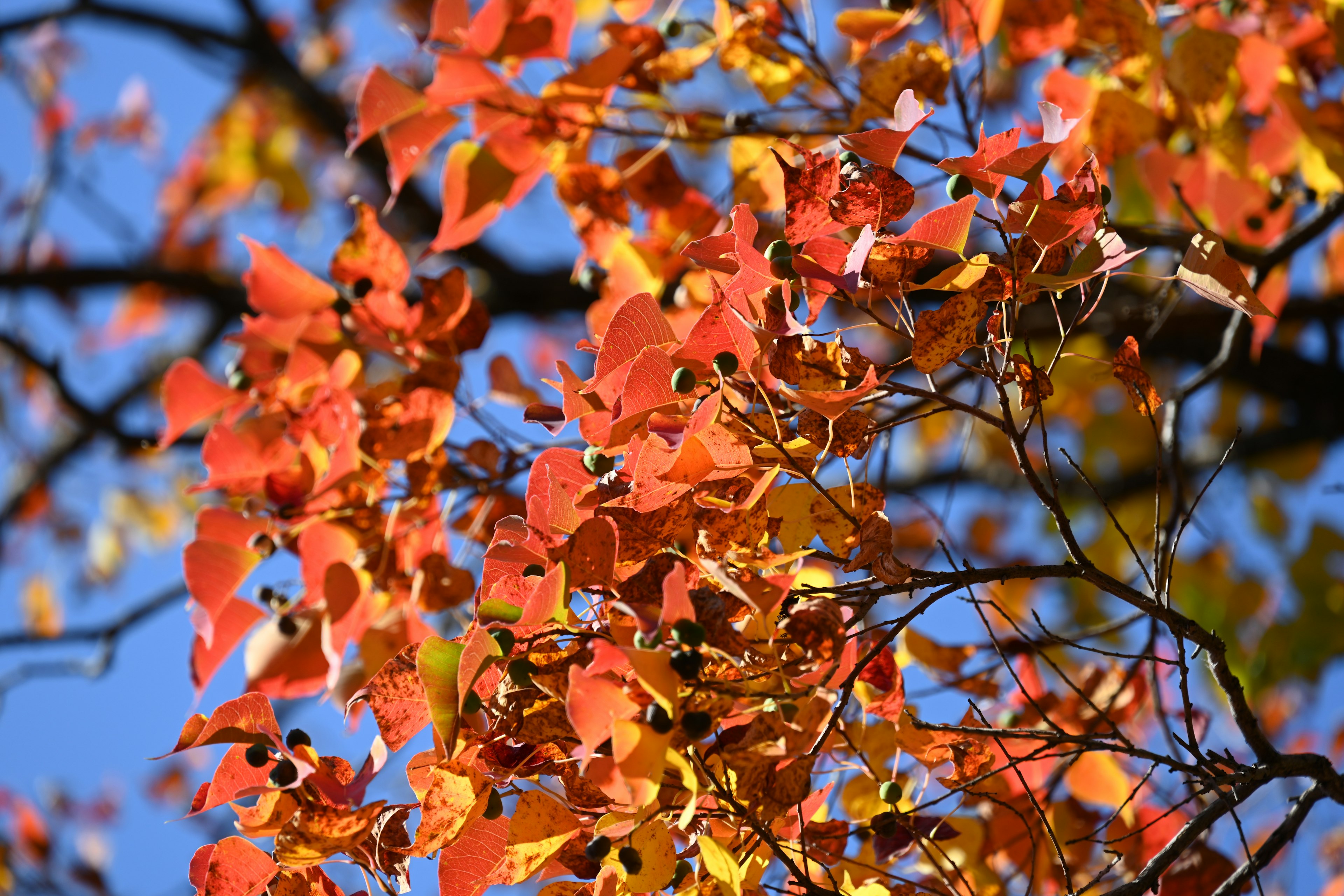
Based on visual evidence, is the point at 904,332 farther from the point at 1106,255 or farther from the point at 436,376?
the point at 436,376

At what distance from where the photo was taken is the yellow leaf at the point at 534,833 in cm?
71

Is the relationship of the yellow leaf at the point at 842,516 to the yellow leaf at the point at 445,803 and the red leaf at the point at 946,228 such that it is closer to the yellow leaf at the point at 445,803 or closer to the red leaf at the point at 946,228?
the red leaf at the point at 946,228

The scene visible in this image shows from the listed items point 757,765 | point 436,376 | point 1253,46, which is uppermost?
point 1253,46

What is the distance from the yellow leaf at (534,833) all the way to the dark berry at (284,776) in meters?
0.14

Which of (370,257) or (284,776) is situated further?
(370,257)

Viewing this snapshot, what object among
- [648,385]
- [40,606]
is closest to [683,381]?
[648,385]

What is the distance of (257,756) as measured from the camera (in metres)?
0.70

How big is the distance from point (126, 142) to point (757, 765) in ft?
15.7

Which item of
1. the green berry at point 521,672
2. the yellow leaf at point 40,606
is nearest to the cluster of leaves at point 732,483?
the green berry at point 521,672

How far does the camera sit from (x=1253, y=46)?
1.21 m

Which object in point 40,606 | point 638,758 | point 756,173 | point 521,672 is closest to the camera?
point 638,758

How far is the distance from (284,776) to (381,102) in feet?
2.19

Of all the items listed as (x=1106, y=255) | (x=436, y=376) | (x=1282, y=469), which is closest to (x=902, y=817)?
(x=1106, y=255)

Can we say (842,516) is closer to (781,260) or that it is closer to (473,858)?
(781,260)
